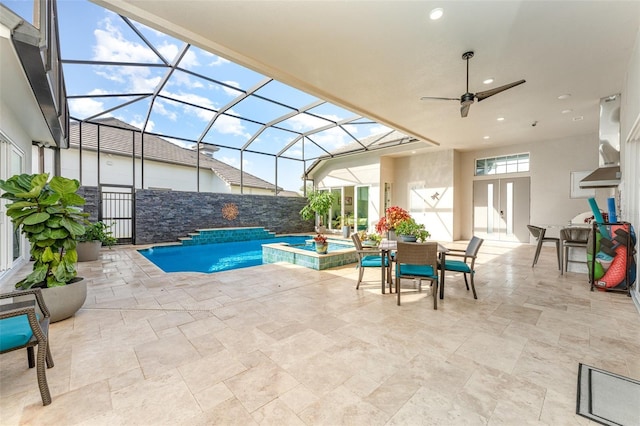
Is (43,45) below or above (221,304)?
above

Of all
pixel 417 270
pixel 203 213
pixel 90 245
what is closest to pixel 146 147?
pixel 203 213

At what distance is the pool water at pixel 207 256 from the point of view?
20.9ft

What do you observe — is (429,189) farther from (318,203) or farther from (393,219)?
(393,219)

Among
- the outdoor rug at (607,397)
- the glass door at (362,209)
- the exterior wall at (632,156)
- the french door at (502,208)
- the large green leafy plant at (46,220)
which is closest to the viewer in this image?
the outdoor rug at (607,397)

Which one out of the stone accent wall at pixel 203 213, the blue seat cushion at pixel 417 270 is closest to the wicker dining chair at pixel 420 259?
the blue seat cushion at pixel 417 270

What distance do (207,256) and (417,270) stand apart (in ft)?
20.4

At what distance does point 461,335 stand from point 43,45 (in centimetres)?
479

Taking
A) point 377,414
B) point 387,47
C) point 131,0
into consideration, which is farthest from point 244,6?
point 377,414

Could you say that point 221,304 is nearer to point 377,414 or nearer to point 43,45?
point 377,414

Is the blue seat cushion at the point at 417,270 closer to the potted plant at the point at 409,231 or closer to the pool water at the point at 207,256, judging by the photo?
the potted plant at the point at 409,231

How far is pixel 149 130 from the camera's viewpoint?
8.96 meters

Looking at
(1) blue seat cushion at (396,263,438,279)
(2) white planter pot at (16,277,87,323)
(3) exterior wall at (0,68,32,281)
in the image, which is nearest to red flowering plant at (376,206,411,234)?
(1) blue seat cushion at (396,263,438,279)

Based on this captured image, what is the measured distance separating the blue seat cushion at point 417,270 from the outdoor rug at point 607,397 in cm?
142

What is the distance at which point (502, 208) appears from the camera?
30.5ft
